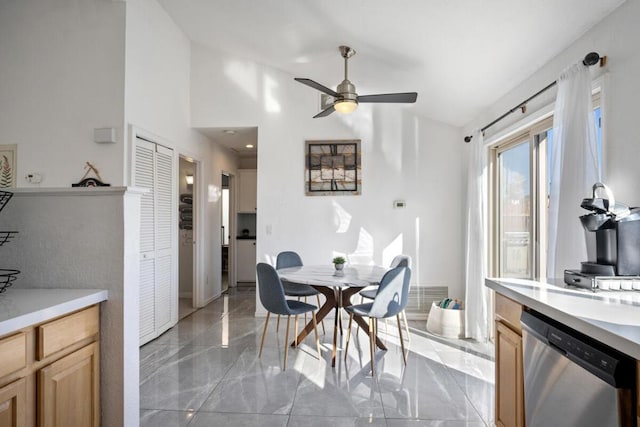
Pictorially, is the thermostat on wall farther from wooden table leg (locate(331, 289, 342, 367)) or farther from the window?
the window

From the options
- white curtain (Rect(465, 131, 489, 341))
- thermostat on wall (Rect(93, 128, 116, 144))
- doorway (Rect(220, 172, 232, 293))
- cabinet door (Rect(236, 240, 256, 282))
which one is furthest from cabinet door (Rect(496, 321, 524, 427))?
cabinet door (Rect(236, 240, 256, 282))

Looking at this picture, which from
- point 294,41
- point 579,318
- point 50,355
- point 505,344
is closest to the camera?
point 579,318

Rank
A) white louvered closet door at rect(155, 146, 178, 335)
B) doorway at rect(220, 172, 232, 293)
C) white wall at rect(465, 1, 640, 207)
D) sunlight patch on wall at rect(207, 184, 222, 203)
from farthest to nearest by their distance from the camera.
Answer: doorway at rect(220, 172, 232, 293)
sunlight patch on wall at rect(207, 184, 222, 203)
white louvered closet door at rect(155, 146, 178, 335)
white wall at rect(465, 1, 640, 207)

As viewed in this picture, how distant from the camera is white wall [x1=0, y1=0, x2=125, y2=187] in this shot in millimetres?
2980

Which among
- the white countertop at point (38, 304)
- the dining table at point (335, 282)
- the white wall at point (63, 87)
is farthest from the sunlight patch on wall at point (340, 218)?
the white countertop at point (38, 304)

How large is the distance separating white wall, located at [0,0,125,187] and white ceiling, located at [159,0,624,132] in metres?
0.88

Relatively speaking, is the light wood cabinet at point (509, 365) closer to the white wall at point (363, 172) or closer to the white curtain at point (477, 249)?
the white curtain at point (477, 249)

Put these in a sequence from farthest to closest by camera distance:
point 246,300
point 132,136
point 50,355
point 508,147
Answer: point 246,300, point 508,147, point 132,136, point 50,355

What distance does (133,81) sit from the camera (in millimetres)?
3096

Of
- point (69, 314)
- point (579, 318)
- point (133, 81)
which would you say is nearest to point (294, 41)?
point (133, 81)

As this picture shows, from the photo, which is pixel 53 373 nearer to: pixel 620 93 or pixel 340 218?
pixel 620 93

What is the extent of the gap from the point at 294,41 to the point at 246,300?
12.0 feet

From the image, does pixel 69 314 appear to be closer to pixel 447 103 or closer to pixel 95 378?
pixel 95 378

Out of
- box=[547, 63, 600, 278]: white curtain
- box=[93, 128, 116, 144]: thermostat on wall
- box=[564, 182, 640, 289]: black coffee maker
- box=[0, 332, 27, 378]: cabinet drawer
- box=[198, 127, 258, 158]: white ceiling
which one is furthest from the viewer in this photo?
box=[198, 127, 258, 158]: white ceiling
